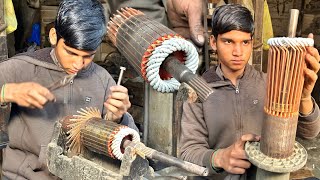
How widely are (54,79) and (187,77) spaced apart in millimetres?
1026

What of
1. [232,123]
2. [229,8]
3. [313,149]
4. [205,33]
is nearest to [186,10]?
→ [205,33]

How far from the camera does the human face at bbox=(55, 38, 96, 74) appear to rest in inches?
91.6

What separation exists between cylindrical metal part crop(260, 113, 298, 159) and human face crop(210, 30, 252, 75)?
887 millimetres

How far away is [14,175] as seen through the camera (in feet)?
7.97

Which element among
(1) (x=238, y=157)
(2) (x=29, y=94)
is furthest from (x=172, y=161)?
(2) (x=29, y=94)

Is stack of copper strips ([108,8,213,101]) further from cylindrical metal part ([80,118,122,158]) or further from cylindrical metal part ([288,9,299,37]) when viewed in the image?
cylindrical metal part ([288,9,299,37])

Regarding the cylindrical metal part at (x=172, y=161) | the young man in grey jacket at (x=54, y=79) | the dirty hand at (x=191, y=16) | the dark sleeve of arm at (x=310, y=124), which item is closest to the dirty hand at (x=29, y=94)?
the young man in grey jacket at (x=54, y=79)

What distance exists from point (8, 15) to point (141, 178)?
97.3 inches

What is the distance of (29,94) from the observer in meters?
1.97

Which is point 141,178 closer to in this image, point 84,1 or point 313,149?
point 84,1

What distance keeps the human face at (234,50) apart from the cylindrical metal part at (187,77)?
0.69m

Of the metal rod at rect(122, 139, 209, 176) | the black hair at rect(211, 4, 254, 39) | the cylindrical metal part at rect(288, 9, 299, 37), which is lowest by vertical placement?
the metal rod at rect(122, 139, 209, 176)

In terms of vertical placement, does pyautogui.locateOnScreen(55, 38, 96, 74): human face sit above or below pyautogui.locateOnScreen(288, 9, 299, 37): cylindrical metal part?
below

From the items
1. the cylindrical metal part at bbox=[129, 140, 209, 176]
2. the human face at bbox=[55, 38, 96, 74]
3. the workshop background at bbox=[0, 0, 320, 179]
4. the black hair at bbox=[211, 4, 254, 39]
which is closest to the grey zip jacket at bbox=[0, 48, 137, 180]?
the human face at bbox=[55, 38, 96, 74]
